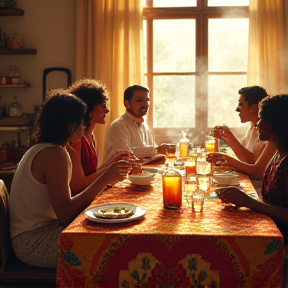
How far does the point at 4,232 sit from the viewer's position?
2.09 m

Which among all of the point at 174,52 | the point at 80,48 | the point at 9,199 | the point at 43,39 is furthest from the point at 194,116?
the point at 9,199

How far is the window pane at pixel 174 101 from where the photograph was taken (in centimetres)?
506

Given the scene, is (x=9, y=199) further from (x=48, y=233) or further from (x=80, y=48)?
(x=80, y=48)

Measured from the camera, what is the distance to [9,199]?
2156mm

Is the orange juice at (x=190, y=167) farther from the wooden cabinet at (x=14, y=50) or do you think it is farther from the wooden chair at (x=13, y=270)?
the wooden cabinet at (x=14, y=50)

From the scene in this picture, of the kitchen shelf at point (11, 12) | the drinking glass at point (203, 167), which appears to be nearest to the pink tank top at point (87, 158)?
the drinking glass at point (203, 167)

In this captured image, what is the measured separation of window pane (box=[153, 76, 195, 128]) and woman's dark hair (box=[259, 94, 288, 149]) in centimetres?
293

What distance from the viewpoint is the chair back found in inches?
81.0

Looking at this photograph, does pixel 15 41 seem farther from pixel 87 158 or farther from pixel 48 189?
pixel 48 189

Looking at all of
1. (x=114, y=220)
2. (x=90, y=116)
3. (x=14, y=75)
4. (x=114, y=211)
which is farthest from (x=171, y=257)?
(x=14, y=75)

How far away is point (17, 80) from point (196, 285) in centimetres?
382

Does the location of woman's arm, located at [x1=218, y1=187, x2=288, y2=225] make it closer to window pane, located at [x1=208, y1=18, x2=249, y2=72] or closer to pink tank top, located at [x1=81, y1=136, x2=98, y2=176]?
pink tank top, located at [x1=81, y1=136, x2=98, y2=176]

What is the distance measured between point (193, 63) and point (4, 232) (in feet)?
11.1

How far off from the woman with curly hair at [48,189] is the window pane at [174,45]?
3001 mm
